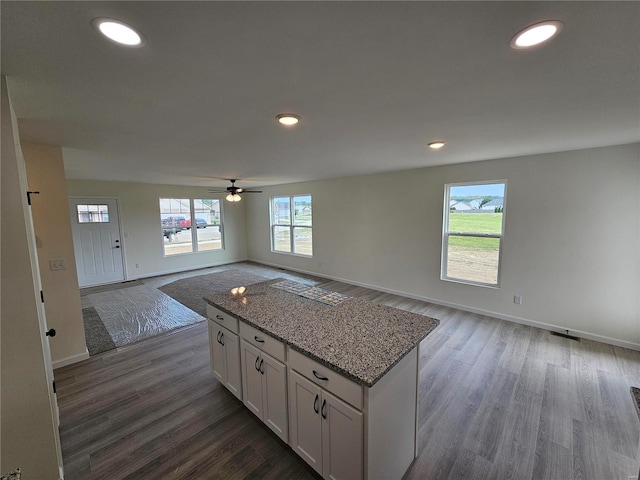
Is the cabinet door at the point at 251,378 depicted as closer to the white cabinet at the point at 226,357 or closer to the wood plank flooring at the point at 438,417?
the white cabinet at the point at 226,357

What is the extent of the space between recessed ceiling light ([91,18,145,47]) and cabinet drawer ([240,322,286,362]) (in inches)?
67.3

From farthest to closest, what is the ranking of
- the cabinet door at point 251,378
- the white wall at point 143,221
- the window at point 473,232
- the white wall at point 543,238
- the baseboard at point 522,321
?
1. the white wall at point 143,221
2. the window at point 473,232
3. the baseboard at point 522,321
4. the white wall at point 543,238
5. the cabinet door at point 251,378

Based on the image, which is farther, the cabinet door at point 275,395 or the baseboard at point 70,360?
the baseboard at point 70,360

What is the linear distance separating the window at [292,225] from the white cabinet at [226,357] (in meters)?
4.31

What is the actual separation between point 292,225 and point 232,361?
16.7 ft

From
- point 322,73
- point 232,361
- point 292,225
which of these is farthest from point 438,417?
point 292,225

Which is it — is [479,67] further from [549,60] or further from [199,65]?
[199,65]

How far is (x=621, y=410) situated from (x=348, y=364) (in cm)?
261

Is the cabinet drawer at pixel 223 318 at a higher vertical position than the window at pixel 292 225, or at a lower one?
lower

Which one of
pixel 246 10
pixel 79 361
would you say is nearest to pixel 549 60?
pixel 246 10

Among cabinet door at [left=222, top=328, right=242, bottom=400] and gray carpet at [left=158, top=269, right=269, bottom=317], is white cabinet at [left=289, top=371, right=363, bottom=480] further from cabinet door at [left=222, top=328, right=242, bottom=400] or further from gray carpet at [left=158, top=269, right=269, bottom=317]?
gray carpet at [left=158, top=269, right=269, bottom=317]

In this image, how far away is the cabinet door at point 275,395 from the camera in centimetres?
171

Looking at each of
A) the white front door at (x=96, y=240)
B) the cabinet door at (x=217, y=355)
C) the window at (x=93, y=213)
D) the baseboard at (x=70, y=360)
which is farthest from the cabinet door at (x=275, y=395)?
the window at (x=93, y=213)

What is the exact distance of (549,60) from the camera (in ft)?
4.09
